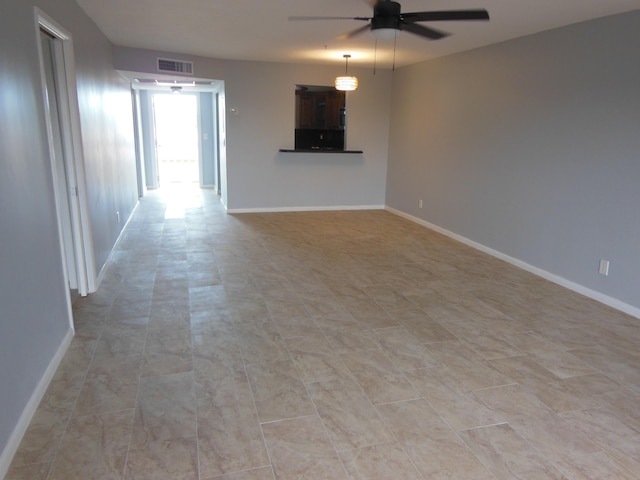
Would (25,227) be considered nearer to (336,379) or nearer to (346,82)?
(336,379)

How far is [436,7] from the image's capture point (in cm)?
362

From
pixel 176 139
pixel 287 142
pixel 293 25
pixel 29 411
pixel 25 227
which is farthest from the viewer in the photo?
pixel 176 139

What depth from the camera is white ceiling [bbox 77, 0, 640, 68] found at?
3.57 meters

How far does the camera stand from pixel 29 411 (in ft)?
7.07

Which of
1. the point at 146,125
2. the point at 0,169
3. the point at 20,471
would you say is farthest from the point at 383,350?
the point at 146,125

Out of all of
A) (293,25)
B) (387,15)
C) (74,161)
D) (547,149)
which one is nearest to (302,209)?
(293,25)

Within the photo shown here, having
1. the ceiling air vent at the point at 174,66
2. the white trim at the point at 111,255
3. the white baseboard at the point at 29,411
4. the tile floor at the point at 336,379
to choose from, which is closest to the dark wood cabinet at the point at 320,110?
the ceiling air vent at the point at 174,66

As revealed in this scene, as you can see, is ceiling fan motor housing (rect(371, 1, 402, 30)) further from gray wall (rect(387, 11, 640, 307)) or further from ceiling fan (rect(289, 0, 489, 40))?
gray wall (rect(387, 11, 640, 307))

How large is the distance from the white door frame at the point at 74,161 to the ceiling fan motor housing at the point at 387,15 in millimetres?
2208

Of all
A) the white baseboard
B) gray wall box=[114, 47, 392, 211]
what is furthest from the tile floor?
gray wall box=[114, 47, 392, 211]

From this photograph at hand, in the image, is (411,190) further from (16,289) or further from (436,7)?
(16,289)

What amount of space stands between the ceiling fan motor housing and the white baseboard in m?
2.99

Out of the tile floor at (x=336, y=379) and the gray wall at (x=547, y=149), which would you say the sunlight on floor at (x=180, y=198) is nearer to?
the tile floor at (x=336, y=379)

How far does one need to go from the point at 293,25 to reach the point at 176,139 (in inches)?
341
